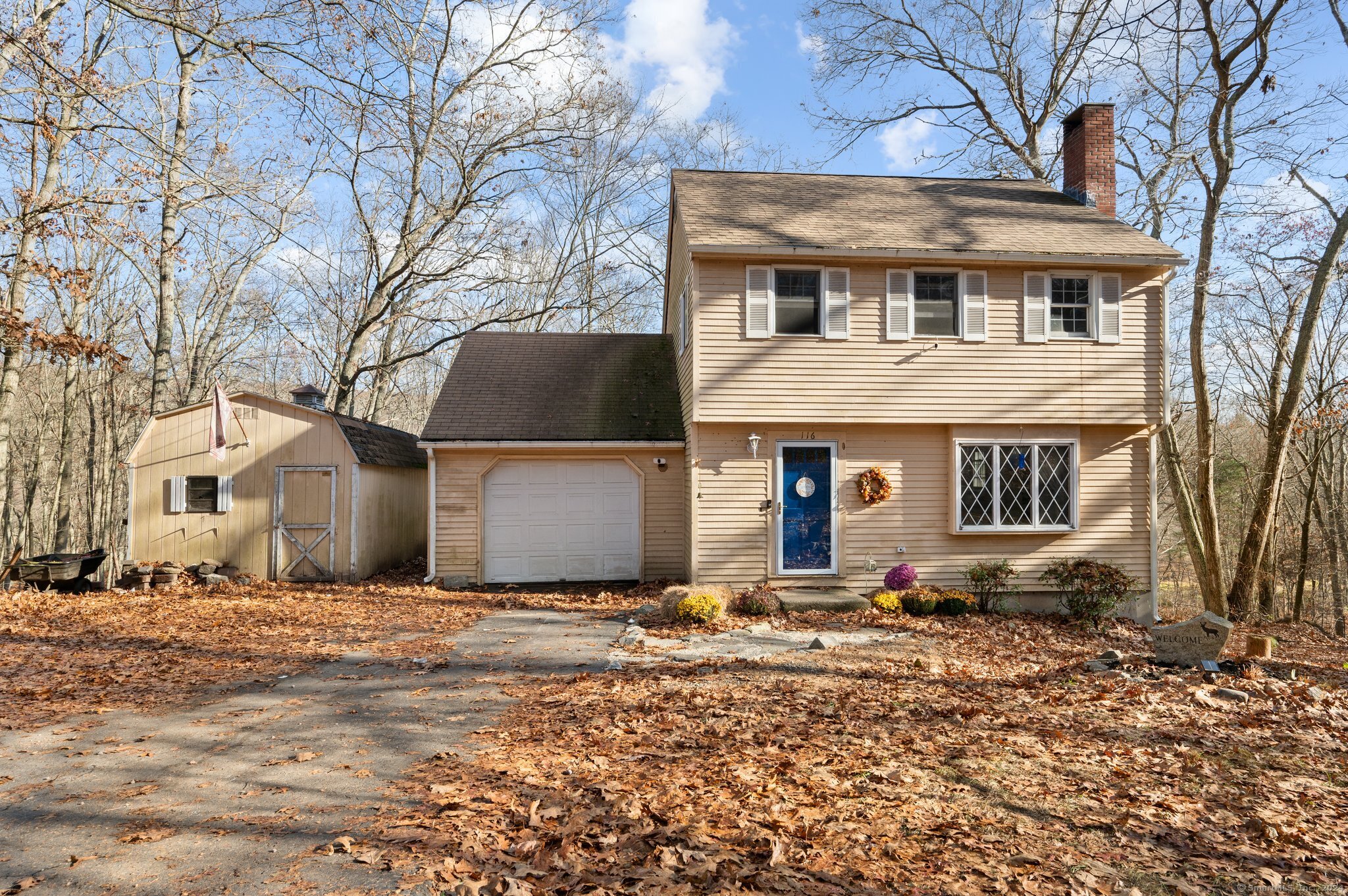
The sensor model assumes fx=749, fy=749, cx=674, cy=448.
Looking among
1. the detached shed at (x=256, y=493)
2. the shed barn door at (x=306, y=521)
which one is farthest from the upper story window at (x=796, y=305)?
the shed barn door at (x=306, y=521)

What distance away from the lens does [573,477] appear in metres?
14.3

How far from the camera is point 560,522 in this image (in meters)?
14.3

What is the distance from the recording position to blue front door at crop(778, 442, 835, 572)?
12719mm

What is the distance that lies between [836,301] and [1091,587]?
613 cm

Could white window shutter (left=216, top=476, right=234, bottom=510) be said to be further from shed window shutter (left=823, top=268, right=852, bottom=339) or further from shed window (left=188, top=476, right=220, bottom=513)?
shed window shutter (left=823, top=268, right=852, bottom=339)

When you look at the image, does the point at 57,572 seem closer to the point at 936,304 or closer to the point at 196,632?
the point at 196,632

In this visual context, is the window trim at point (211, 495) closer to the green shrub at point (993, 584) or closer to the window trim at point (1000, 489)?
the window trim at point (1000, 489)

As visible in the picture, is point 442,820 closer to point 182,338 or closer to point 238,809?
point 238,809

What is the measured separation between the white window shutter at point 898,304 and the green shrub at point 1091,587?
15.2 feet

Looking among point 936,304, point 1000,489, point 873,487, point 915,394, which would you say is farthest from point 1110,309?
point 873,487

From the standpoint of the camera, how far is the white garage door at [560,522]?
14109 mm

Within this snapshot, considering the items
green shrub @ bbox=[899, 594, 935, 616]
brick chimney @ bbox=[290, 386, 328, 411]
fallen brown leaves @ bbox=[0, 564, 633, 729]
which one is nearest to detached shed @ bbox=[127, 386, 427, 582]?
fallen brown leaves @ bbox=[0, 564, 633, 729]

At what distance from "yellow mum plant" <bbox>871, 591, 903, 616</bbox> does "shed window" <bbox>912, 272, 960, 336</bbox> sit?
4.47 m

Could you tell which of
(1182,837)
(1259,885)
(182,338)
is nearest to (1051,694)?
(1182,837)
